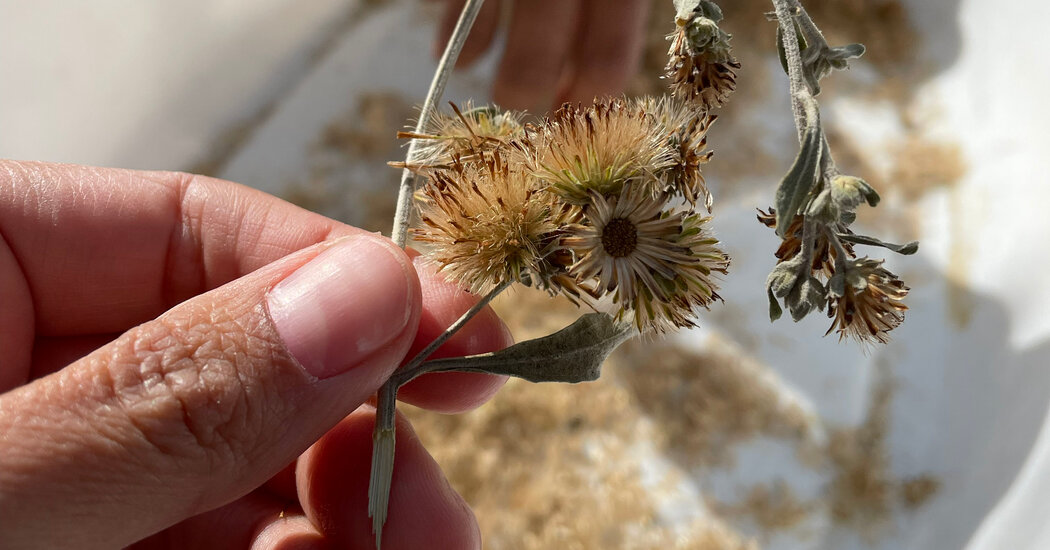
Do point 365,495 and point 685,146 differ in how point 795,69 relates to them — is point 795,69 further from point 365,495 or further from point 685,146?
point 365,495

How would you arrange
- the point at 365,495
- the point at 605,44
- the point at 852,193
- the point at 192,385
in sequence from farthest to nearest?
the point at 605,44 → the point at 365,495 → the point at 192,385 → the point at 852,193

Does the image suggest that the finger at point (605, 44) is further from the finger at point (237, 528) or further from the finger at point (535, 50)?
the finger at point (237, 528)

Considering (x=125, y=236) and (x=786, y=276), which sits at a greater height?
(x=786, y=276)

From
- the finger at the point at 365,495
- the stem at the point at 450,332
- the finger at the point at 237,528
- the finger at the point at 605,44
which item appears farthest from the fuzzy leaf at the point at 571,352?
the finger at the point at 605,44

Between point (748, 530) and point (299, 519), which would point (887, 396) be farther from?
A: point (299, 519)

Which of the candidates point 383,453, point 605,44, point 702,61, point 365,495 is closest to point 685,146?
point 702,61

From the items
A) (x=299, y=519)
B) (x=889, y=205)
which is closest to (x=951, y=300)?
(x=889, y=205)

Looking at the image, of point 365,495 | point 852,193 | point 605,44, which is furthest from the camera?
point 605,44
